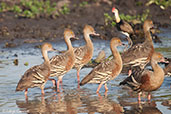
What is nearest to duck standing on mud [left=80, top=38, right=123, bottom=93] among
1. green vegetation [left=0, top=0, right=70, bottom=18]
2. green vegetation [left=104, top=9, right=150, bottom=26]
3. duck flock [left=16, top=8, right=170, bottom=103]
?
duck flock [left=16, top=8, right=170, bottom=103]

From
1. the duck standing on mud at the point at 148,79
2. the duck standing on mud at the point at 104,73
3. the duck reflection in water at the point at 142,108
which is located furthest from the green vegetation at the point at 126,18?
the duck reflection in water at the point at 142,108

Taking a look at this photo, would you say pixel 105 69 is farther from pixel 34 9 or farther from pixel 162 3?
pixel 162 3

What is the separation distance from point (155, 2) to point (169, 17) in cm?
163

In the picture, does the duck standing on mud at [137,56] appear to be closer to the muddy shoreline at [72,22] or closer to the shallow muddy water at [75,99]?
the shallow muddy water at [75,99]

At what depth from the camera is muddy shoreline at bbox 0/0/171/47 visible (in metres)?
19.5

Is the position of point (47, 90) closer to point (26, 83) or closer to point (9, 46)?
point (26, 83)

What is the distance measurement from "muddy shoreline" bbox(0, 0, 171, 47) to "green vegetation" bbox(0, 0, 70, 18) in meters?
0.27

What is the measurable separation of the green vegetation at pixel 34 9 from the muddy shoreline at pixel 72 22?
0.27 m

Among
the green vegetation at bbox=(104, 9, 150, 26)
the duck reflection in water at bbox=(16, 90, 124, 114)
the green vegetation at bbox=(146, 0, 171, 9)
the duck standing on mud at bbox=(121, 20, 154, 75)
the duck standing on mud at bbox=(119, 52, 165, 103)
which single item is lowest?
the duck reflection in water at bbox=(16, 90, 124, 114)

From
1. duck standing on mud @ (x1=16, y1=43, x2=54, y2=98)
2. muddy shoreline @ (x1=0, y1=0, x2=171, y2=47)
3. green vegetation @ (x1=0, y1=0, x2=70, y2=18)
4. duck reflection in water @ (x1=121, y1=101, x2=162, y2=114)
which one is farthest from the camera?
green vegetation @ (x1=0, y1=0, x2=70, y2=18)

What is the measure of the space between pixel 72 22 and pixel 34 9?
86.6 inches

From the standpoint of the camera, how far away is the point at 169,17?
22641 mm

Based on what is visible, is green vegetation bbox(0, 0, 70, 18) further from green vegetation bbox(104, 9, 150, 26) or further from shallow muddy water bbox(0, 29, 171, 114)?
shallow muddy water bbox(0, 29, 171, 114)

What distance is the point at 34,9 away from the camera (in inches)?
852
